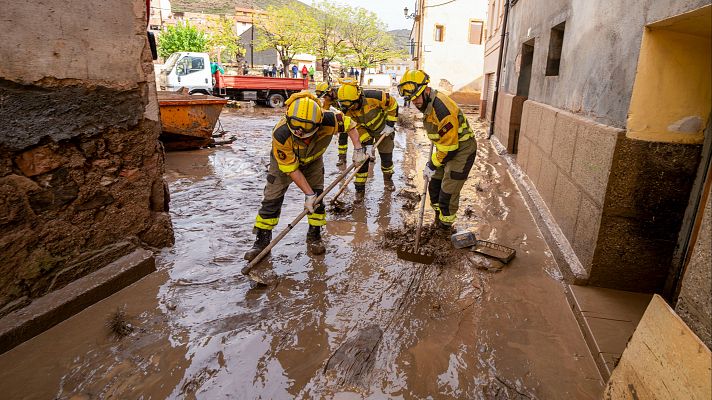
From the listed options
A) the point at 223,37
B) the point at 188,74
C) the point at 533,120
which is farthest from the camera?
the point at 223,37

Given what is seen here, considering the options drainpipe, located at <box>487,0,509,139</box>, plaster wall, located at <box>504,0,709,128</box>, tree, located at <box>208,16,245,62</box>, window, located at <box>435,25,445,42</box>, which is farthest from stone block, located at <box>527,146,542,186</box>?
tree, located at <box>208,16,245,62</box>

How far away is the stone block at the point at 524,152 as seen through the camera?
592cm

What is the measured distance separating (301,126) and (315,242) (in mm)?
1349

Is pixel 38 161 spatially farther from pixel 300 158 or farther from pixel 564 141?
pixel 564 141

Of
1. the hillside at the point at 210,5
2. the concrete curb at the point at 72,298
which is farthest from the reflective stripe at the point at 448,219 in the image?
the hillside at the point at 210,5

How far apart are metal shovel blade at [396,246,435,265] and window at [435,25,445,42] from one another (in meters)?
25.1

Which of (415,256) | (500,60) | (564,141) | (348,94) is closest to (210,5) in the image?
(500,60)

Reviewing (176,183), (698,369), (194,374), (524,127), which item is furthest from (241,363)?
(524,127)

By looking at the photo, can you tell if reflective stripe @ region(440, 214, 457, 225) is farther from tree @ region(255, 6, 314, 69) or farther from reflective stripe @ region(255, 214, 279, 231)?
tree @ region(255, 6, 314, 69)

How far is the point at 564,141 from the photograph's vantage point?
396 cm

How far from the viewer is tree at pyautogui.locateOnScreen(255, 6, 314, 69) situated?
30422mm

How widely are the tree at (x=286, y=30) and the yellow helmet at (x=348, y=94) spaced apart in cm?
2703

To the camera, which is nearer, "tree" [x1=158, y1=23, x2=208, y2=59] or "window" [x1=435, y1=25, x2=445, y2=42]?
"window" [x1=435, y1=25, x2=445, y2=42]

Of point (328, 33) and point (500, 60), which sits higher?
point (328, 33)
